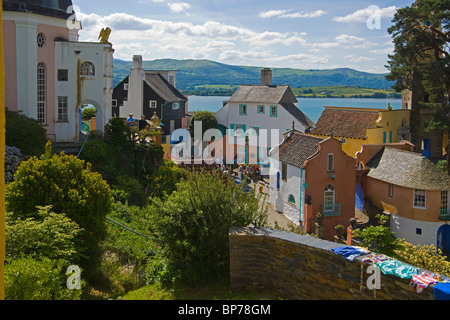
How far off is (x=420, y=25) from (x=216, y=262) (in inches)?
1568

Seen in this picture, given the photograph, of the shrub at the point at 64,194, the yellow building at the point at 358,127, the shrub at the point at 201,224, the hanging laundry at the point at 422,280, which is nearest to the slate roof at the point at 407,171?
the yellow building at the point at 358,127

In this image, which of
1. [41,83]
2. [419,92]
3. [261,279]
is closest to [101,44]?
[41,83]

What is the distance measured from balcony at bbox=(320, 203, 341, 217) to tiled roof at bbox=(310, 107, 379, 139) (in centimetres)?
1221

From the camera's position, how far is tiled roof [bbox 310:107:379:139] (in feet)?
140

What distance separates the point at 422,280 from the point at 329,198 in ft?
76.1

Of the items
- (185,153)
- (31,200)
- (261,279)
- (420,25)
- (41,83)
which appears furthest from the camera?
(185,153)

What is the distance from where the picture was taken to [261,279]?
36.4 feet

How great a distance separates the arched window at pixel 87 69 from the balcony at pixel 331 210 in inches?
656

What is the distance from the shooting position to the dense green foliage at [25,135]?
22.8 metres

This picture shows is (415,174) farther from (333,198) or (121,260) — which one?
(121,260)

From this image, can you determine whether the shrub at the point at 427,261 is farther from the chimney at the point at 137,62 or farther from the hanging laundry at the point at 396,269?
the chimney at the point at 137,62

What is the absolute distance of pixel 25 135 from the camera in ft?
75.8

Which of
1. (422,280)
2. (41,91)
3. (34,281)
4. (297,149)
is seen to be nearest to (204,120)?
(297,149)

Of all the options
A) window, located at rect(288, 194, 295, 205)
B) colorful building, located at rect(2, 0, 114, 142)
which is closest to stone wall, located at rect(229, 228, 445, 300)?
colorful building, located at rect(2, 0, 114, 142)
